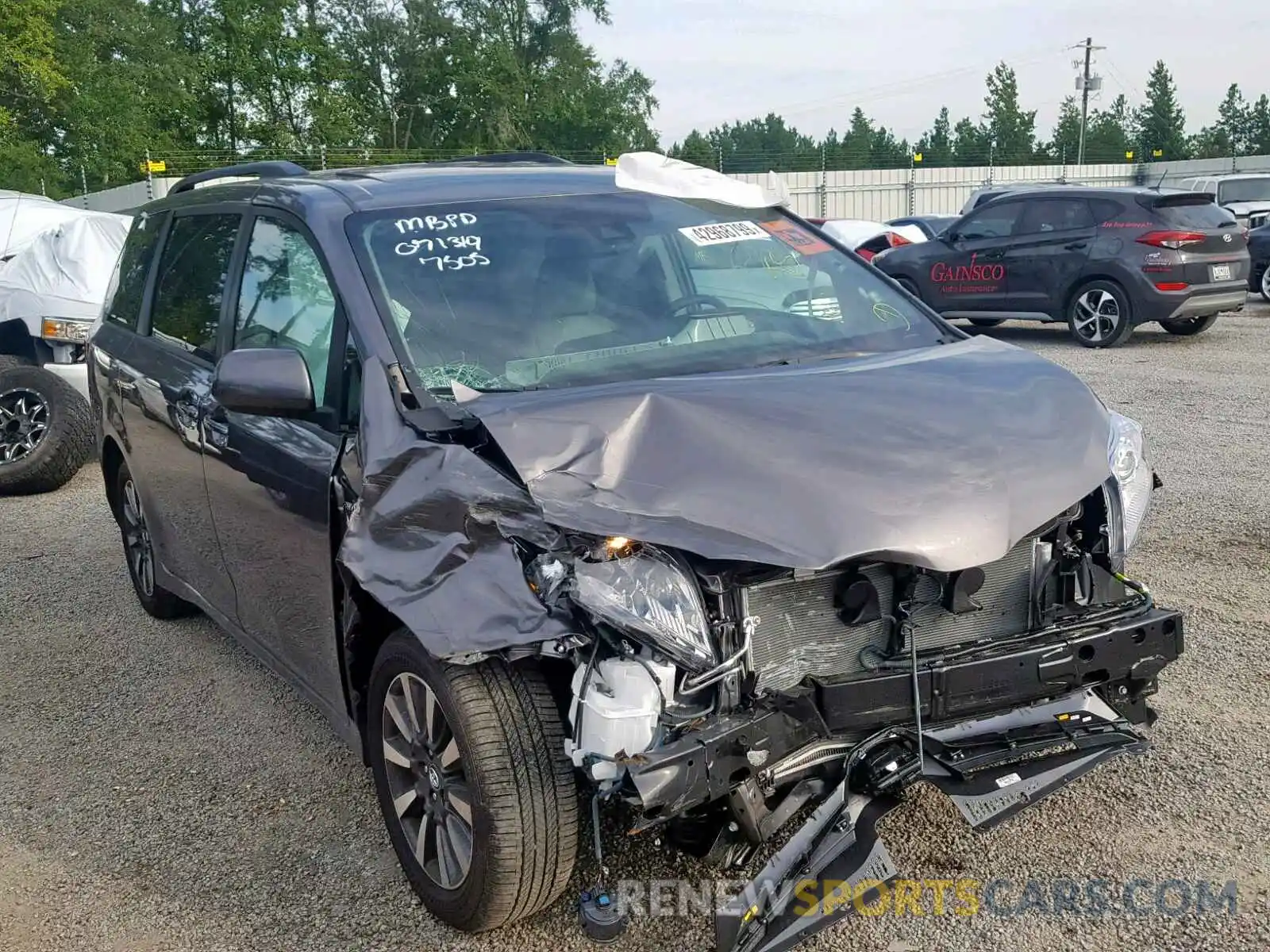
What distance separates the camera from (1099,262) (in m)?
13.3

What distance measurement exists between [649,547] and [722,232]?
1.73m

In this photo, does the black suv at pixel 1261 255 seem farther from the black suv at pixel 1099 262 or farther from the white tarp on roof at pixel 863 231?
the white tarp on roof at pixel 863 231

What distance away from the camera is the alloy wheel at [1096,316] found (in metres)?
13.3

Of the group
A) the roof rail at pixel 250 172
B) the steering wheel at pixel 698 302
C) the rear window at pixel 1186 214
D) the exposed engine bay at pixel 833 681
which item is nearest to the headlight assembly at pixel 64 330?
the roof rail at pixel 250 172

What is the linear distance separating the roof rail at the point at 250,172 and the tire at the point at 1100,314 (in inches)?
419

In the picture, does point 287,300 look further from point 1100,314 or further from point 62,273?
point 1100,314

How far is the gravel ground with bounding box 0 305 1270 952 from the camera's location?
303cm

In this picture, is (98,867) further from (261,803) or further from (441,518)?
(441,518)

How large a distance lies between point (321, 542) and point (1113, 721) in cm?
213

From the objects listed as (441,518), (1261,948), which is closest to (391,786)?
(441,518)

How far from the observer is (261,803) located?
3.80m

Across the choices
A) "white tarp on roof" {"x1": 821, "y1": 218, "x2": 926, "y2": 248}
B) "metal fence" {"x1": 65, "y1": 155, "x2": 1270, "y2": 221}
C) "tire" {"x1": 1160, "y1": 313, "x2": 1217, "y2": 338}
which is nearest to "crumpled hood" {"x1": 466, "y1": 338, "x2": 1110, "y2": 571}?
"tire" {"x1": 1160, "y1": 313, "x2": 1217, "y2": 338}

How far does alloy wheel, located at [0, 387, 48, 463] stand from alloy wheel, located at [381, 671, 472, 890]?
6.47 metres

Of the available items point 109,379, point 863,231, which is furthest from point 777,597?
point 863,231
